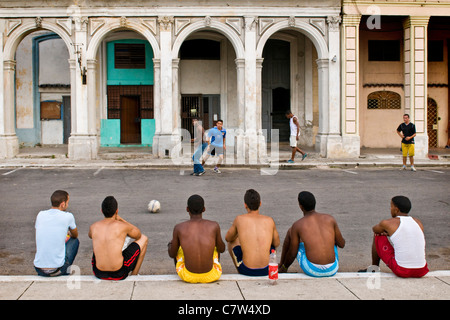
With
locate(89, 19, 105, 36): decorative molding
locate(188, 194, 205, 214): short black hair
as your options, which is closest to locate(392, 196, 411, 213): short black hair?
locate(188, 194, 205, 214): short black hair

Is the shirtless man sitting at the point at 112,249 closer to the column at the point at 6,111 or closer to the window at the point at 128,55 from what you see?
the column at the point at 6,111

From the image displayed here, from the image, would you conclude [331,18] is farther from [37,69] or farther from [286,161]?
[37,69]

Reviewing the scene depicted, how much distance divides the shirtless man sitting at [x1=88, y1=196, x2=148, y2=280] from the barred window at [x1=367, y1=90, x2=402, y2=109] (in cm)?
1991

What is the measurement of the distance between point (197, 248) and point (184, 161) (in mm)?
13568

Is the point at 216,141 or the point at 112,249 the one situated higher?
the point at 216,141

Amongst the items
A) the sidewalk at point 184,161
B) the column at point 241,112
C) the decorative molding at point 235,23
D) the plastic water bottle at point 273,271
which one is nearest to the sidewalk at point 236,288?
the plastic water bottle at point 273,271

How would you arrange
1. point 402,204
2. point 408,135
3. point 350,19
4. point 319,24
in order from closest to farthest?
point 402,204 < point 408,135 < point 350,19 < point 319,24

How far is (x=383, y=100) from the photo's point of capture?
952 inches

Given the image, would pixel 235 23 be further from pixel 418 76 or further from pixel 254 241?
pixel 254 241

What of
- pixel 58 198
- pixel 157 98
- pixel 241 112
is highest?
pixel 157 98

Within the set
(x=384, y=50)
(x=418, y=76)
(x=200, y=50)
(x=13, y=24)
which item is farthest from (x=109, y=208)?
(x=384, y=50)

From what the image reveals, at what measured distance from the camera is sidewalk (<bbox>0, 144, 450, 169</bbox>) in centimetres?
1834

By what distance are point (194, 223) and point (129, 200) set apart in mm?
6187

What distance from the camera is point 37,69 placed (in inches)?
971
